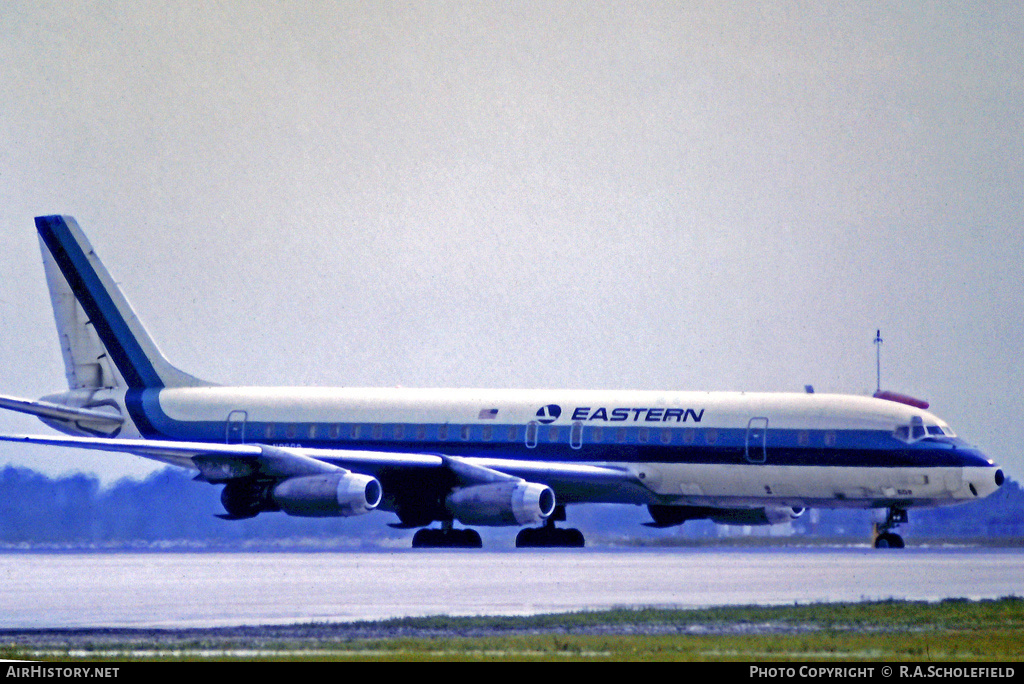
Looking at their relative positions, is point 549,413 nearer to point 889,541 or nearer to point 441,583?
point 889,541

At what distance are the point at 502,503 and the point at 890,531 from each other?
332 inches

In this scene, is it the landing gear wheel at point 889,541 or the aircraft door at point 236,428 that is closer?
the landing gear wheel at point 889,541

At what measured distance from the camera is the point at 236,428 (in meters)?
38.7

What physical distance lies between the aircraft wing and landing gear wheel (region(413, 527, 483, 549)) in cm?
155

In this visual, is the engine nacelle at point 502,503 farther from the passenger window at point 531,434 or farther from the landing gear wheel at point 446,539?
the passenger window at point 531,434

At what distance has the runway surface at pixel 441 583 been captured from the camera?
18.4 metres

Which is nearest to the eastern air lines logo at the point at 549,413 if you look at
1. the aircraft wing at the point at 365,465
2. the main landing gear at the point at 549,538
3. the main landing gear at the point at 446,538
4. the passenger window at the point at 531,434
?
the passenger window at the point at 531,434

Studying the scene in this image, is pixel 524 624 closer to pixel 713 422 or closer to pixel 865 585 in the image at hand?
pixel 865 585

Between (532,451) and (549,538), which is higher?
(532,451)

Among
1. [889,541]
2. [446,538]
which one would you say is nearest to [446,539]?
[446,538]

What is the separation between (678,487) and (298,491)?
27.5ft

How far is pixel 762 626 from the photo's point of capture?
16.7 metres

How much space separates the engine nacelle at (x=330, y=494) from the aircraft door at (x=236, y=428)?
686 centimetres

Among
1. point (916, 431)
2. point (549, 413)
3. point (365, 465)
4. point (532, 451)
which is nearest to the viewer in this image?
point (916, 431)
